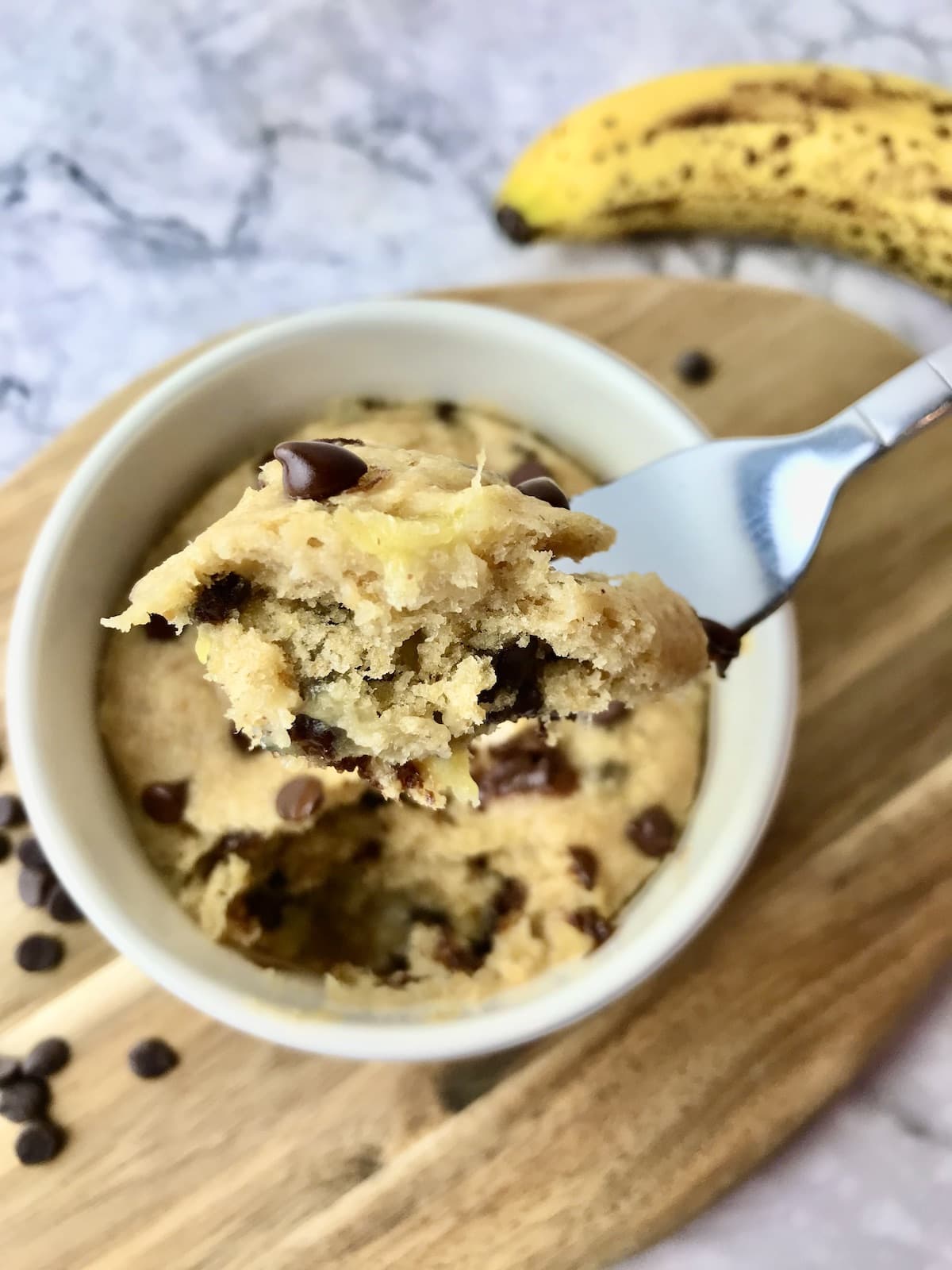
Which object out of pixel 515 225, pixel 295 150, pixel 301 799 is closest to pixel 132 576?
pixel 301 799

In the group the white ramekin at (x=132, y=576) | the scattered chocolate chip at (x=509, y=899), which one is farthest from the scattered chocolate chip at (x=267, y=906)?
the scattered chocolate chip at (x=509, y=899)

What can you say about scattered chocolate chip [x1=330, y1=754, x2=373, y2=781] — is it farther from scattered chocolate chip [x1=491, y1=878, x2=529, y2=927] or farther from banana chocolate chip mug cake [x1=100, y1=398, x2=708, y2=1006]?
scattered chocolate chip [x1=491, y1=878, x2=529, y2=927]

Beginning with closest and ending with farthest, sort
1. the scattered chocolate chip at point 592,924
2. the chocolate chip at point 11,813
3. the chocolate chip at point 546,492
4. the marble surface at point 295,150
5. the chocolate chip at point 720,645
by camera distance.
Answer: the chocolate chip at point 546,492
the chocolate chip at point 720,645
the scattered chocolate chip at point 592,924
the chocolate chip at point 11,813
the marble surface at point 295,150

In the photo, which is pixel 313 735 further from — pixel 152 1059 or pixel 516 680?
pixel 152 1059

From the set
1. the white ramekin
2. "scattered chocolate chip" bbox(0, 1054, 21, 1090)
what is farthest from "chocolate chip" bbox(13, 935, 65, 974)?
the white ramekin

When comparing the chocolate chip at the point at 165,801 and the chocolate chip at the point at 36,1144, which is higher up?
the chocolate chip at the point at 165,801

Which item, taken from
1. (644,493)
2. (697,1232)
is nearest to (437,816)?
(644,493)

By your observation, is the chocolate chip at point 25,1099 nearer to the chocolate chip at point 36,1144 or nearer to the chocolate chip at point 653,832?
the chocolate chip at point 36,1144

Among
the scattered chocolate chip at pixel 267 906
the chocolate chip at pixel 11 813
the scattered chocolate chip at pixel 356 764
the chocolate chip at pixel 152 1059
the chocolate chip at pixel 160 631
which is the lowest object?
the chocolate chip at pixel 152 1059

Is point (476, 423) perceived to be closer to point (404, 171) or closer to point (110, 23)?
point (404, 171)
